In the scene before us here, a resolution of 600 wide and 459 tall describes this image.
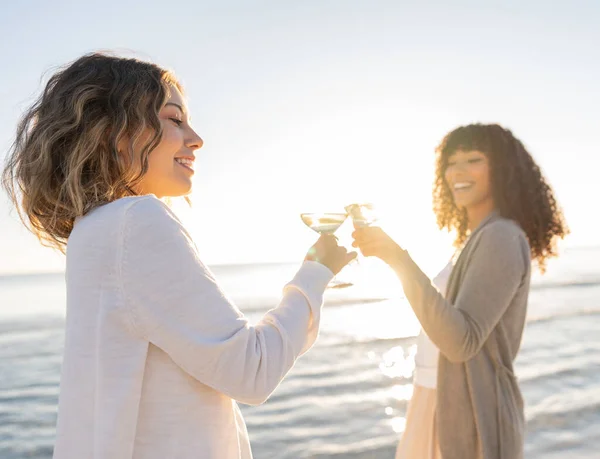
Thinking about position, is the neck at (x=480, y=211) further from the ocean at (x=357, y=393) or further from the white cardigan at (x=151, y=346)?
the white cardigan at (x=151, y=346)

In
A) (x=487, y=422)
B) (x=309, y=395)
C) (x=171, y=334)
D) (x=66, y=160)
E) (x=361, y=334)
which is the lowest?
(x=361, y=334)

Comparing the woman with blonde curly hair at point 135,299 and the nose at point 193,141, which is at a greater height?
the nose at point 193,141

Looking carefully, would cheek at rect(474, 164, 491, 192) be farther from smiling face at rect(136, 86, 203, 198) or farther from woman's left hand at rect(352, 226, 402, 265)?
smiling face at rect(136, 86, 203, 198)

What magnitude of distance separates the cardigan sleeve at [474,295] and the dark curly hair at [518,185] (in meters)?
0.22

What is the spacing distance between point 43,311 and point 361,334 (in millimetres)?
16725

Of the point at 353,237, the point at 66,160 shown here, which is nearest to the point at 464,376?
the point at 353,237

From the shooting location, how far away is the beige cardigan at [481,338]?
9.01 feet

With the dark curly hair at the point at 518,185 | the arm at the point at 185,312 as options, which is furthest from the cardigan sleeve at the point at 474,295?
the arm at the point at 185,312

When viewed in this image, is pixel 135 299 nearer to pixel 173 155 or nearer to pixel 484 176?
pixel 173 155

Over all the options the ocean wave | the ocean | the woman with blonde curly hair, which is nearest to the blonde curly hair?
the woman with blonde curly hair

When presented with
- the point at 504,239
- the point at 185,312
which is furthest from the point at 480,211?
the point at 185,312

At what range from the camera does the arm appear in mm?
1560

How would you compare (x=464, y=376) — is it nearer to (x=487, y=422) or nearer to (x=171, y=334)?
(x=487, y=422)

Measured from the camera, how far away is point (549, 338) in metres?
14.6
